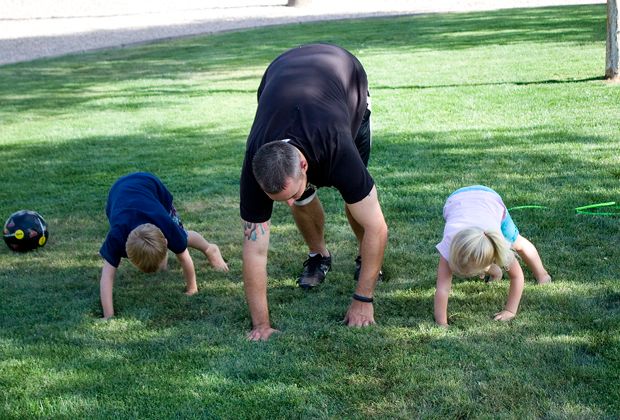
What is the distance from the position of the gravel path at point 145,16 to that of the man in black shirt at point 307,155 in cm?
1583

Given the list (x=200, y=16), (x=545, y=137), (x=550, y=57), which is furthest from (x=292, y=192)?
(x=200, y=16)

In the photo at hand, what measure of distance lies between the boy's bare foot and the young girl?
5.64 ft

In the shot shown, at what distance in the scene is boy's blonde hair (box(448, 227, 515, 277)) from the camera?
422 cm

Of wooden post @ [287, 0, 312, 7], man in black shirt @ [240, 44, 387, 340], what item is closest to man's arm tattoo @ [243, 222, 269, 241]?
man in black shirt @ [240, 44, 387, 340]

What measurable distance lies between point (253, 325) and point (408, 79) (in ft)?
30.3

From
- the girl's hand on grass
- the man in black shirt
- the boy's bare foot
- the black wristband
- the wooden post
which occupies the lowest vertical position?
the wooden post

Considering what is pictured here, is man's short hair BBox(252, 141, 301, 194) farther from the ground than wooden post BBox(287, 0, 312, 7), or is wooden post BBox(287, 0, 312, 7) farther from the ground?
man's short hair BBox(252, 141, 301, 194)

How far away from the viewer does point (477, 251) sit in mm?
4207

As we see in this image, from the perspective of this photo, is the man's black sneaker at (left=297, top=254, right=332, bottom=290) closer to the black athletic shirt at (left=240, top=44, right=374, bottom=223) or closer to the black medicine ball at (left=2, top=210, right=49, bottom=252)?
the black athletic shirt at (left=240, top=44, right=374, bottom=223)

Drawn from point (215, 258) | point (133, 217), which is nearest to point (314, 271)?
point (215, 258)

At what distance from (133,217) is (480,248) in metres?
2.31

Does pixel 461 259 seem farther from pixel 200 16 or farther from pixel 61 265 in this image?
pixel 200 16

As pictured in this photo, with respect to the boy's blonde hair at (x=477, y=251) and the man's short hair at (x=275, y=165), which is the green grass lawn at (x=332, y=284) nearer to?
the boy's blonde hair at (x=477, y=251)

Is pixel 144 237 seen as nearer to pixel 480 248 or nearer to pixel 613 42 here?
pixel 480 248
